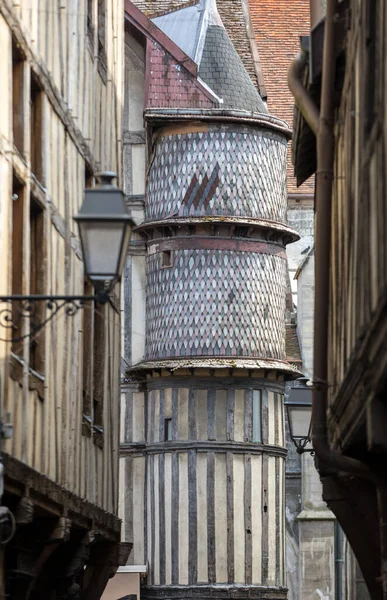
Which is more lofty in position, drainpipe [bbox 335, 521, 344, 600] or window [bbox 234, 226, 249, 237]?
window [bbox 234, 226, 249, 237]

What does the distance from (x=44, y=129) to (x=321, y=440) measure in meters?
2.78

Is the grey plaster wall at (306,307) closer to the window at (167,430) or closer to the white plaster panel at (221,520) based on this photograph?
the window at (167,430)

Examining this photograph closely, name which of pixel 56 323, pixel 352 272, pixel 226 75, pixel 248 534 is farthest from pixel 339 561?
pixel 352 272

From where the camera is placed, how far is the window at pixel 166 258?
20.9m

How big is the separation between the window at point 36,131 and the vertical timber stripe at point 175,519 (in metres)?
10.5

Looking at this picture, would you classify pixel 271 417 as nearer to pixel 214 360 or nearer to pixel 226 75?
pixel 214 360

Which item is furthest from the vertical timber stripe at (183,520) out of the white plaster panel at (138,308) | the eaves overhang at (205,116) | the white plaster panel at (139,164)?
the eaves overhang at (205,116)

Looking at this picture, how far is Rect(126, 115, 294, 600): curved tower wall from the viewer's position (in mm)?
20109

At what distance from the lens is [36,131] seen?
10219 millimetres

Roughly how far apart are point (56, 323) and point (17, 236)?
1.27m

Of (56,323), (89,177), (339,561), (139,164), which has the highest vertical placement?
(139,164)

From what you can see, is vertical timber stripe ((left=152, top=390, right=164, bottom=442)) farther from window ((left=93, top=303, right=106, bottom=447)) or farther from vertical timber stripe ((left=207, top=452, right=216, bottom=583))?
window ((left=93, top=303, right=106, bottom=447))

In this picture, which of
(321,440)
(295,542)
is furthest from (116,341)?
(295,542)

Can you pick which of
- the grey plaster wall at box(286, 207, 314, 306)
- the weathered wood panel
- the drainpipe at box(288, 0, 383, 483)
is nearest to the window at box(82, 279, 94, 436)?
the weathered wood panel
